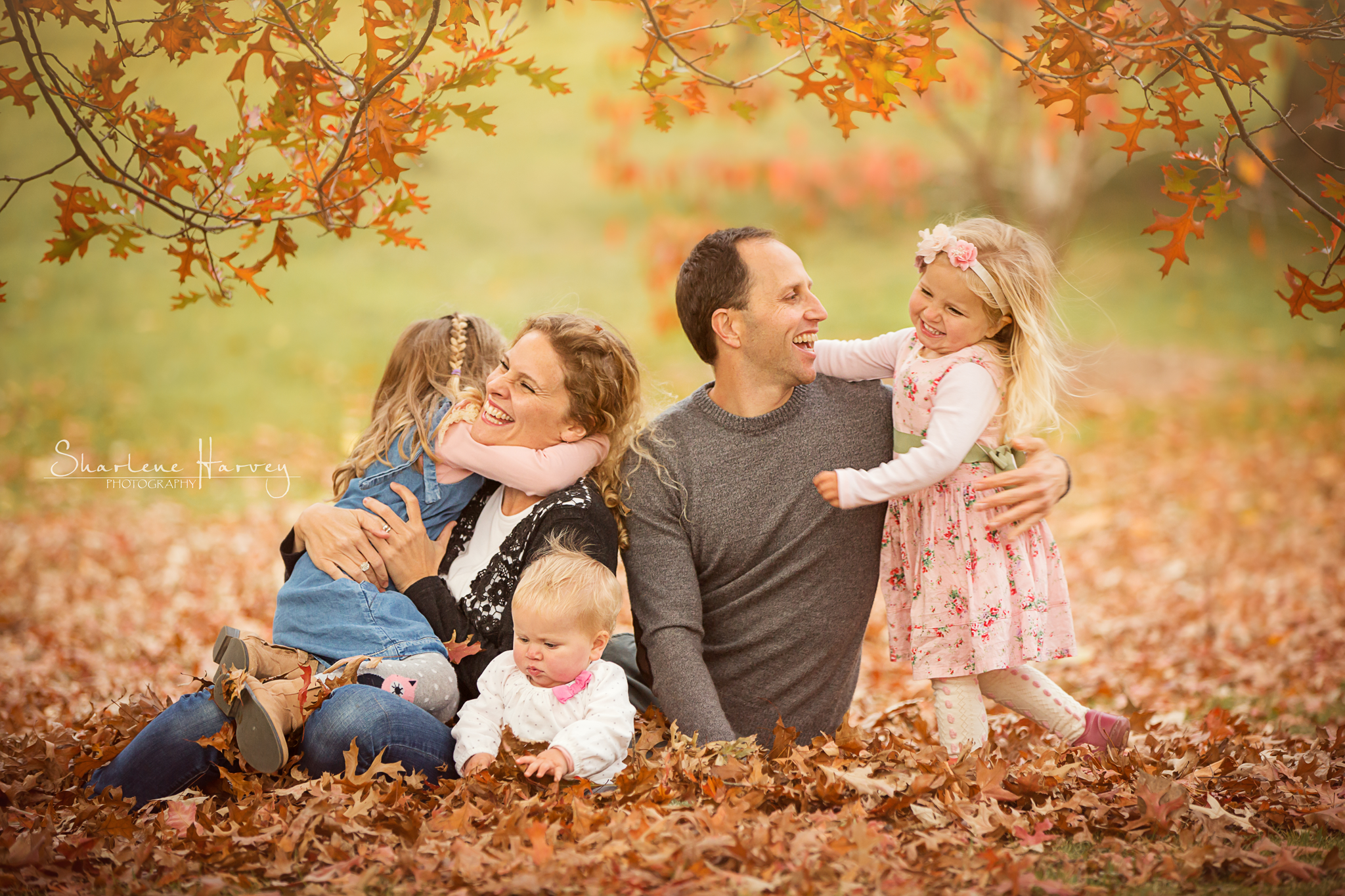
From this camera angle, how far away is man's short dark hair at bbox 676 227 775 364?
3.70 m

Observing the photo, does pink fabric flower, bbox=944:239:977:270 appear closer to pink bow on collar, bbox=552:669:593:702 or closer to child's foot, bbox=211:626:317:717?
pink bow on collar, bbox=552:669:593:702

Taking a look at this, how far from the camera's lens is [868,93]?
3.54m

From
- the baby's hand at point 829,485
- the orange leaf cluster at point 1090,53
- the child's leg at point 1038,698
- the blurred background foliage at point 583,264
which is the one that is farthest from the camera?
the blurred background foliage at point 583,264

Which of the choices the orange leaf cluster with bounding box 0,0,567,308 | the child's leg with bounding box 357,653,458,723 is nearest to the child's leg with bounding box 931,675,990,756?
the child's leg with bounding box 357,653,458,723

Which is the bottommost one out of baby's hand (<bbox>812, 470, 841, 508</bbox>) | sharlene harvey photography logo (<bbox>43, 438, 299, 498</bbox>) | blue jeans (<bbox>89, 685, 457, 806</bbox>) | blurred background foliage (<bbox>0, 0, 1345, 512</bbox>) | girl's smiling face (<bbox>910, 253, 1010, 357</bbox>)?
blue jeans (<bbox>89, 685, 457, 806</bbox>)

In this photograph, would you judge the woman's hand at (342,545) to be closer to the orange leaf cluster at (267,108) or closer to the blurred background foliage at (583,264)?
the orange leaf cluster at (267,108)

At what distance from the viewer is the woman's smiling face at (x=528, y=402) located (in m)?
3.53

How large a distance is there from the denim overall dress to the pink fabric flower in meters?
1.83

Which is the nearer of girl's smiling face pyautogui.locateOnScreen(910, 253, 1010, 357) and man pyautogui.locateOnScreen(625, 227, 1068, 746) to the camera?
girl's smiling face pyautogui.locateOnScreen(910, 253, 1010, 357)

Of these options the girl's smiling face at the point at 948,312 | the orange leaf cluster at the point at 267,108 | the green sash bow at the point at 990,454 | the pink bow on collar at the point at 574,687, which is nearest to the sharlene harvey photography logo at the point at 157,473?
the orange leaf cluster at the point at 267,108

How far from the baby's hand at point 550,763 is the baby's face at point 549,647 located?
9.4 inches

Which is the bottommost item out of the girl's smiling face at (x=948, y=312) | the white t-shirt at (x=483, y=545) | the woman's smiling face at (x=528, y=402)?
the white t-shirt at (x=483, y=545)

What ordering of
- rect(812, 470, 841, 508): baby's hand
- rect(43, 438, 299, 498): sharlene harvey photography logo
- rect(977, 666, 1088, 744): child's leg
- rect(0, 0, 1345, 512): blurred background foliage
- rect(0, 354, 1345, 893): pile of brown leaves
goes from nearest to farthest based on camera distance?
rect(0, 354, 1345, 893): pile of brown leaves → rect(812, 470, 841, 508): baby's hand → rect(977, 666, 1088, 744): child's leg → rect(43, 438, 299, 498): sharlene harvey photography logo → rect(0, 0, 1345, 512): blurred background foliage

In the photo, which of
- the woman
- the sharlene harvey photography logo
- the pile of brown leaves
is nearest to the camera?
the pile of brown leaves
